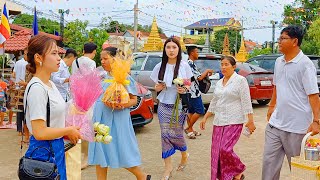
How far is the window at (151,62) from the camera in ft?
36.7

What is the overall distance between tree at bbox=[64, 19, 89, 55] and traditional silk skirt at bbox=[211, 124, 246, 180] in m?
27.3

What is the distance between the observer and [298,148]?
405 cm

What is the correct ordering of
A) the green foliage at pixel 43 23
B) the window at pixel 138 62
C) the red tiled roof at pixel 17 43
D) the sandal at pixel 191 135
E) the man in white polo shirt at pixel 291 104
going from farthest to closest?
the green foliage at pixel 43 23 < the red tiled roof at pixel 17 43 < the window at pixel 138 62 < the sandal at pixel 191 135 < the man in white polo shirt at pixel 291 104

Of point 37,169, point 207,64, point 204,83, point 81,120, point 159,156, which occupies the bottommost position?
point 159,156

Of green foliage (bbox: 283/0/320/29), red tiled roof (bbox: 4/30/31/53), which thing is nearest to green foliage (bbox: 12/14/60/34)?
green foliage (bbox: 283/0/320/29)

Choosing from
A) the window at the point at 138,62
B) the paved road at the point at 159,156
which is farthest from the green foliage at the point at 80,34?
the paved road at the point at 159,156

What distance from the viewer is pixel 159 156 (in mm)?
6691

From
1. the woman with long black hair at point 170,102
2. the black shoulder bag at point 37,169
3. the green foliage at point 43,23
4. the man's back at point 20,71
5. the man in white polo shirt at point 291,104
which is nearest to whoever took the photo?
the black shoulder bag at point 37,169

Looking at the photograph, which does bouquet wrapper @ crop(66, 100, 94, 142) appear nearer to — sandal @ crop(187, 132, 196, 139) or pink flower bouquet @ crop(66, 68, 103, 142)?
pink flower bouquet @ crop(66, 68, 103, 142)

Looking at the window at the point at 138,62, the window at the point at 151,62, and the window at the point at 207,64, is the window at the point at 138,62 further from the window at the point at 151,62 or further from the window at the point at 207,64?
the window at the point at 207,64

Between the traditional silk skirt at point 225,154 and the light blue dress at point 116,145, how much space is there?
42.1 inches

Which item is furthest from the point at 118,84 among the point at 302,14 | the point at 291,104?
the point at 302,14

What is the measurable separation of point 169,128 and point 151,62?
19.7 feet

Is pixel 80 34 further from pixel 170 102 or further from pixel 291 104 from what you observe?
pixel 291 104
